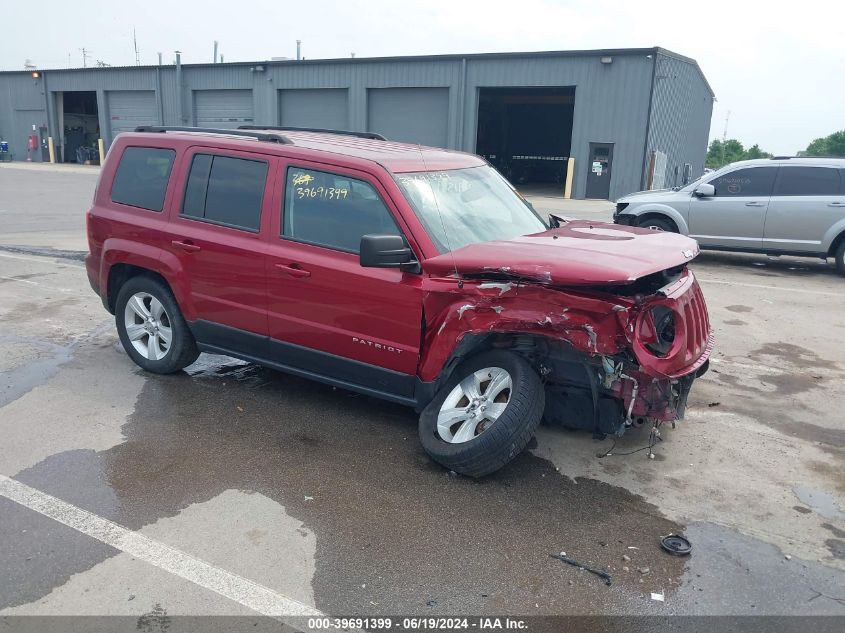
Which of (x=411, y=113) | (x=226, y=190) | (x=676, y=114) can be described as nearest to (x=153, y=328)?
(x=226, y=190)

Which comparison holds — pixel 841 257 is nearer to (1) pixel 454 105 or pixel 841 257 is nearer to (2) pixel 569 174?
(2) pixel 569 174

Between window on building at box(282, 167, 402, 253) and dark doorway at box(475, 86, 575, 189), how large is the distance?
112 feet

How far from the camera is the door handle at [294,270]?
460 cm

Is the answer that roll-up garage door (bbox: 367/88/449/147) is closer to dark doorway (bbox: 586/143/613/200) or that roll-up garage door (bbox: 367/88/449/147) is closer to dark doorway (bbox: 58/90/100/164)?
dark doorway (bbox: 586/143/613/200)

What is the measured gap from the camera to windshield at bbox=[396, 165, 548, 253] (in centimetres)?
445

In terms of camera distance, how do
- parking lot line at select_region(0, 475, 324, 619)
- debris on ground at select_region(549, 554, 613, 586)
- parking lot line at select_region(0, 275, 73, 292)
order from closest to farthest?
parking lot line at select_region(0, 475, 324, 619)
debris on ground at select_region(549, 554, 613, 586)
parking lot line at select_region(0, 275, 73, 292)

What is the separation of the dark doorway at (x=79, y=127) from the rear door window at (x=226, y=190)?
43156 mm

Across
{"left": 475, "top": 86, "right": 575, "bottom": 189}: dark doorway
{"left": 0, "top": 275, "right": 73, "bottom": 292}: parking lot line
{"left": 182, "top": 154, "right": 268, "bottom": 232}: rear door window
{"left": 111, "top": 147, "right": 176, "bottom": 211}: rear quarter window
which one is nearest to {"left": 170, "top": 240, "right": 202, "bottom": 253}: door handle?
{"left": 182, "top": 154, "right": 268, "bottom": 232}: rear door window

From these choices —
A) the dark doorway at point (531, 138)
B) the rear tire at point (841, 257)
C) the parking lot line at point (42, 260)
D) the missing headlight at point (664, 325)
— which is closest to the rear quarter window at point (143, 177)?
the missing headlight at point (664, 325)

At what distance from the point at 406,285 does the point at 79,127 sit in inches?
1939

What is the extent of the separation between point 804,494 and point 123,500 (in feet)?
12.7

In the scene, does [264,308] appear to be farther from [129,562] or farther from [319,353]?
[129,562]

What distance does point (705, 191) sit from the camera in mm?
11469

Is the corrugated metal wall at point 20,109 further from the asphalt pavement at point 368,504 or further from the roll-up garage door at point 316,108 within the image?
the asphalt pavement at point 368,504
